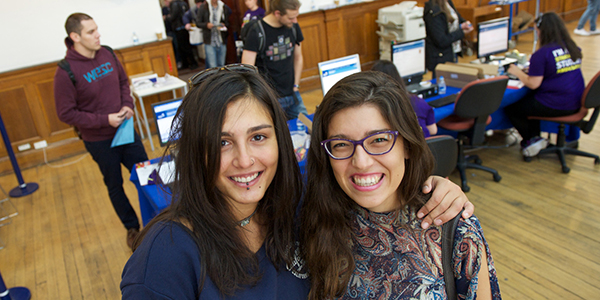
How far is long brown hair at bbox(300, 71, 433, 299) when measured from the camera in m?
1.16

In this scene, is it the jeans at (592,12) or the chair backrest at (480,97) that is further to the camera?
the jeans at (592,12)

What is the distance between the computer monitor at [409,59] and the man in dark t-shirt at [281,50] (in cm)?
95

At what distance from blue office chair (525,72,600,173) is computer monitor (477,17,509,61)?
1092mm

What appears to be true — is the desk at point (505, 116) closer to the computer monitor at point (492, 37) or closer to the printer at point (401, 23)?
the computer monitor at point (492, 37)

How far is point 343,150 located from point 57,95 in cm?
261

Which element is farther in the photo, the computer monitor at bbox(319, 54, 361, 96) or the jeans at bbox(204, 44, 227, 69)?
the jeans at bbox(204, 44, 227, 69)

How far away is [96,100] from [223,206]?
2.41m

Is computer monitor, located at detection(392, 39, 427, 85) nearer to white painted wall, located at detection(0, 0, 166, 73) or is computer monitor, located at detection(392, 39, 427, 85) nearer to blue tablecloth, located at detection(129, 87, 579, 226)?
blue tablecloth, located at detection(129, 87, 579, 226)

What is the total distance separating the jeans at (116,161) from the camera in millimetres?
3188

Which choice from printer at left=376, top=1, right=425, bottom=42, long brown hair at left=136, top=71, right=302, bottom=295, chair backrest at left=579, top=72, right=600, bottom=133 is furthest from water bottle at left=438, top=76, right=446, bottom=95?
long brown hair at left=136, top=71, right=302, bottom=295

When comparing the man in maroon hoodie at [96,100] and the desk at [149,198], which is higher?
the man in maroon hoodie at [96,100]

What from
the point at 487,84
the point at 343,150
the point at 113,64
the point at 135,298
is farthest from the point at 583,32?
the point at 135,298

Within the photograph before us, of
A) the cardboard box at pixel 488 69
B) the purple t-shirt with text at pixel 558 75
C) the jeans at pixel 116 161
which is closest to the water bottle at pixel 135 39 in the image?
the jeans at pixel 116 161

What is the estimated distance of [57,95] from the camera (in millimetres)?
2994
